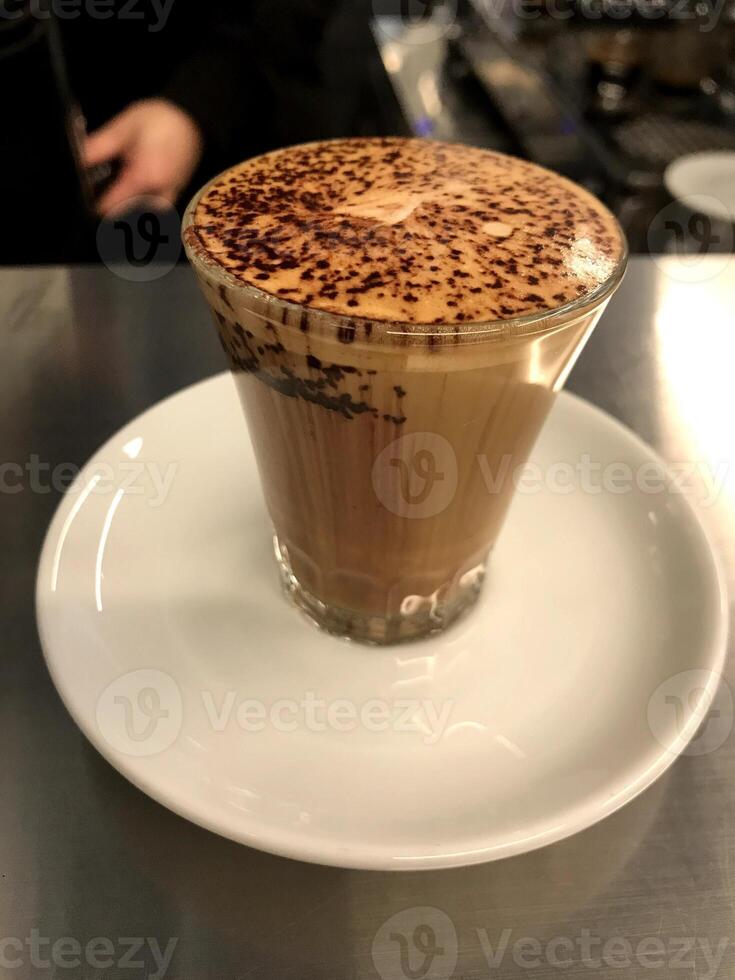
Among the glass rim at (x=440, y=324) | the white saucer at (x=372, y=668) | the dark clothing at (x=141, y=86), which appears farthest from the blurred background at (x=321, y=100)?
the glass rim at (x=440, y=324)

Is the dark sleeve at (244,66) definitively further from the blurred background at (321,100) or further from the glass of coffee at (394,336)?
the glass of coffee at (394,336)

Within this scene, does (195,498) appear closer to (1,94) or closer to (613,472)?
(613,472)

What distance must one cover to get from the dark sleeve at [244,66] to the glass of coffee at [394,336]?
1.10 metres

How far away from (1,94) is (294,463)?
1.18m

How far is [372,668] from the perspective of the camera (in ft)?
2.05

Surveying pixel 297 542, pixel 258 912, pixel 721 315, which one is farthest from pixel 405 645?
pixel 721 315

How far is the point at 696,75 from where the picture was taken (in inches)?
93.7

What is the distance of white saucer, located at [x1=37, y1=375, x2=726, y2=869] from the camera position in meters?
0.48

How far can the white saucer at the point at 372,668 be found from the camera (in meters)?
0.48

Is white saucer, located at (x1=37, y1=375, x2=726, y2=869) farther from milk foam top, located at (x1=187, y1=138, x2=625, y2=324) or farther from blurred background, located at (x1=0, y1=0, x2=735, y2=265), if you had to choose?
blurred background, located at (x1=0, y1=0, x2=735, y2=265)

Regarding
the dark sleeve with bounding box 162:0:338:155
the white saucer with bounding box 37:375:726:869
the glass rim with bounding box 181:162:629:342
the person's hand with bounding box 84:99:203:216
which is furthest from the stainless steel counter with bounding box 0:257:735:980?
the dark sleeve with bounding box 162:0:338:155

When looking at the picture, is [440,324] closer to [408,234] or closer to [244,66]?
[408,234]

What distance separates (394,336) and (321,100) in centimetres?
155

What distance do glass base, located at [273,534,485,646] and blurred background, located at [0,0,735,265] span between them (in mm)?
842
